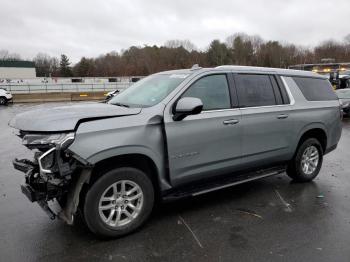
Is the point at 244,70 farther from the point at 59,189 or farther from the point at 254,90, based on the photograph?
the point at 59,189

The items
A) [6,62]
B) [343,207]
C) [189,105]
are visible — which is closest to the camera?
[189,105]

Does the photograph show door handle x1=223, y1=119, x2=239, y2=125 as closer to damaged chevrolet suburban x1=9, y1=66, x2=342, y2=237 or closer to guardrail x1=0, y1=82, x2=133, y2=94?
damaged chevrolet suburban x1=9, y1=66, x2=342, y2=237

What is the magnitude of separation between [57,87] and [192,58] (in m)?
73.3

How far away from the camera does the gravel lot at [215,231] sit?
3.53m

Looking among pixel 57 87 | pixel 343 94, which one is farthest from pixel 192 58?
pixel 343 94

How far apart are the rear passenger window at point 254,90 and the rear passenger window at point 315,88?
2.47 feet

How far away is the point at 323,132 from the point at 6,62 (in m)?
96.2

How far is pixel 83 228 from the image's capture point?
412 centimetres

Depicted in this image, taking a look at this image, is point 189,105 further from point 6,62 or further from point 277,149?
point 6,62

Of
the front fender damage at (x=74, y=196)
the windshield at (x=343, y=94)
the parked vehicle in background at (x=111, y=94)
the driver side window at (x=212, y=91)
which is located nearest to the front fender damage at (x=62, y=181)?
the front fender damage at (x=74, y=196)

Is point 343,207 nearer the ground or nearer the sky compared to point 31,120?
nearer the ground

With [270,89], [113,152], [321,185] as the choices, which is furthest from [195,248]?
[321,185]

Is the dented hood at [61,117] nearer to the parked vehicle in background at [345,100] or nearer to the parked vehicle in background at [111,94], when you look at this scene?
the parked vehicle in background at [111,94]

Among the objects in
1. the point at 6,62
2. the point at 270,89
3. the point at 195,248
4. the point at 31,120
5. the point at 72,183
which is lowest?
the point at 195,248
